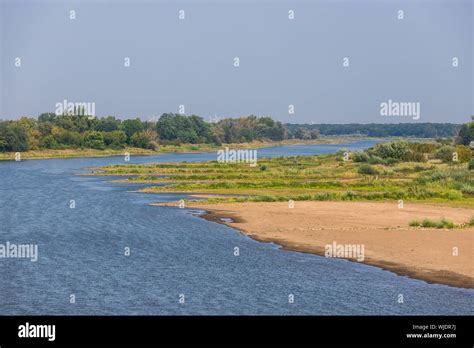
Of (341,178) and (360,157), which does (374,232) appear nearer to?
(341,178)

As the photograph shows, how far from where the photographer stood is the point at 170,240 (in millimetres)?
34375

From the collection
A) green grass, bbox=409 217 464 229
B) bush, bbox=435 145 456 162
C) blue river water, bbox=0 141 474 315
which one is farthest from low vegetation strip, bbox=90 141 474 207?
blue river water, bbox=0 141 474 315

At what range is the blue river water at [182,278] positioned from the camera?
72.7ft

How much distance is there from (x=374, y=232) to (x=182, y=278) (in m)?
12.7

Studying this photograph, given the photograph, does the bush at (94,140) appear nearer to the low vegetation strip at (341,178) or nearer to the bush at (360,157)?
the low vegetation strip at (341,178)

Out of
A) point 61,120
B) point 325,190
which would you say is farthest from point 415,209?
point 61,120

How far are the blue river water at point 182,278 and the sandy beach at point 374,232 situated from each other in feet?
3.83

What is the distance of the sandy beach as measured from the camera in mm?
27688

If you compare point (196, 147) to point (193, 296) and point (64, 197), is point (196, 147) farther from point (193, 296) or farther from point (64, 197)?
point (193, 296)

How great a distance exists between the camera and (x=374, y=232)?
35.4 m

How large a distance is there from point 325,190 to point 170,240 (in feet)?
89.4

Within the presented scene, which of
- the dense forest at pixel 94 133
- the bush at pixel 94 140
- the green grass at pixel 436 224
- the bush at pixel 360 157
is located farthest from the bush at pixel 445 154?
the bush at pixel 94 140

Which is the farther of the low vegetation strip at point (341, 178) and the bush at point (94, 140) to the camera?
the bush at point (94, 140)

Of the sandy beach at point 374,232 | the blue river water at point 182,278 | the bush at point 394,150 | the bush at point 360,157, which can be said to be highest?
the bush at point 394,150
